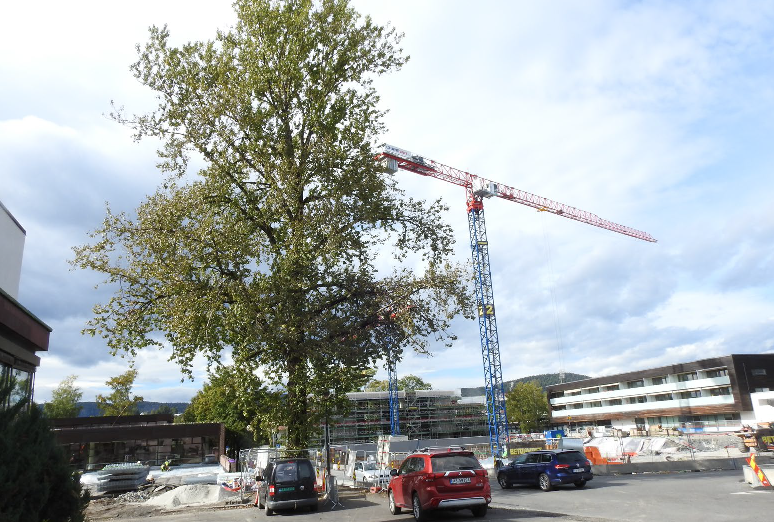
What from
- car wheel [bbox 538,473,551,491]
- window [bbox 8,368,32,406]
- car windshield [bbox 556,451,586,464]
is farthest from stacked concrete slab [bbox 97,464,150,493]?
car windshield [bbox 556,451,586,464]

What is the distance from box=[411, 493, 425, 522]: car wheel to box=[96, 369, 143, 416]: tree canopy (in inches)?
3025

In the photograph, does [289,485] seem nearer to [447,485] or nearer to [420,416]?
[447,485]

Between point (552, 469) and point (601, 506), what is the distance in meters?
6.02

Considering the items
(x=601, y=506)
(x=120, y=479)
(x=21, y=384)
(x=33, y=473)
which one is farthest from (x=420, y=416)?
(x=33, y=473)

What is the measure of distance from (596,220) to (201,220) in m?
97.5

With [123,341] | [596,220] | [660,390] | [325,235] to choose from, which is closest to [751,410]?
[660,390]

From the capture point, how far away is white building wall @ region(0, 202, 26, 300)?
22312mm

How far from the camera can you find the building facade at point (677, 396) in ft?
205

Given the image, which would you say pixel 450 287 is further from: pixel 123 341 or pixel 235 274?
pixel 123 341

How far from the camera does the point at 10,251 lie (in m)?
23.5

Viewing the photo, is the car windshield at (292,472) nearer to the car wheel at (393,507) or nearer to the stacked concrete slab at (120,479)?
the car wheel at (393,507)

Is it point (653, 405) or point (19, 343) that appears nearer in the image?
point (19, 343)

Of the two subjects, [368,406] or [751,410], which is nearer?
[751,410]

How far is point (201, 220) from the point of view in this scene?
63.7 feet
